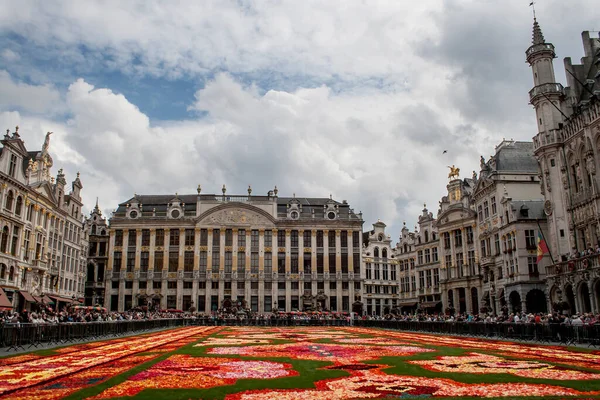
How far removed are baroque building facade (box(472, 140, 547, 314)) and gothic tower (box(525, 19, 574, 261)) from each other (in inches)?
132

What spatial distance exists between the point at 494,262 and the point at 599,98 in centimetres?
2120

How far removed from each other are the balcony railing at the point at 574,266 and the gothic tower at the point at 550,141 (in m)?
1.36

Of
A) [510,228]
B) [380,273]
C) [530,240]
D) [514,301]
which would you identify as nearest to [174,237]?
[380,273]

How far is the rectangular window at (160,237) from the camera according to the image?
2896 inches

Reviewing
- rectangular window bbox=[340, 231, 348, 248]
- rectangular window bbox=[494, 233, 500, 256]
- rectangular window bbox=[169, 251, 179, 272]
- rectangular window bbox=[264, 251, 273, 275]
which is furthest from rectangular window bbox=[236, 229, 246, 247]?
rectangular window bbox=[494, 233, 500, 256]

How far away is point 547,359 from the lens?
14188mm

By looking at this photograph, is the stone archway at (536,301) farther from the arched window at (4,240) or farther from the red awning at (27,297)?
the arched window at (4,240)

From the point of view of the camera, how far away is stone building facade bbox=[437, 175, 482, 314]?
186 ft

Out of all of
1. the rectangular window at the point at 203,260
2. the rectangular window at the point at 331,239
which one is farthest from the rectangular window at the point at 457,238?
the rectangular window at the point at 203,260

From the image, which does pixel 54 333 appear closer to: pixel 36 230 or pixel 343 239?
pixel 36 230

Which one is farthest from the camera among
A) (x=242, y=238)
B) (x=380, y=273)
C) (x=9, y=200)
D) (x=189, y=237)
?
(x=380, y=273)

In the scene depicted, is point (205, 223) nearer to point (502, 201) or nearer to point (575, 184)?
point (502, 201)

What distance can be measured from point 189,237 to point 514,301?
149 ft

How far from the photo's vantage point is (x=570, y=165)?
38.8 m
